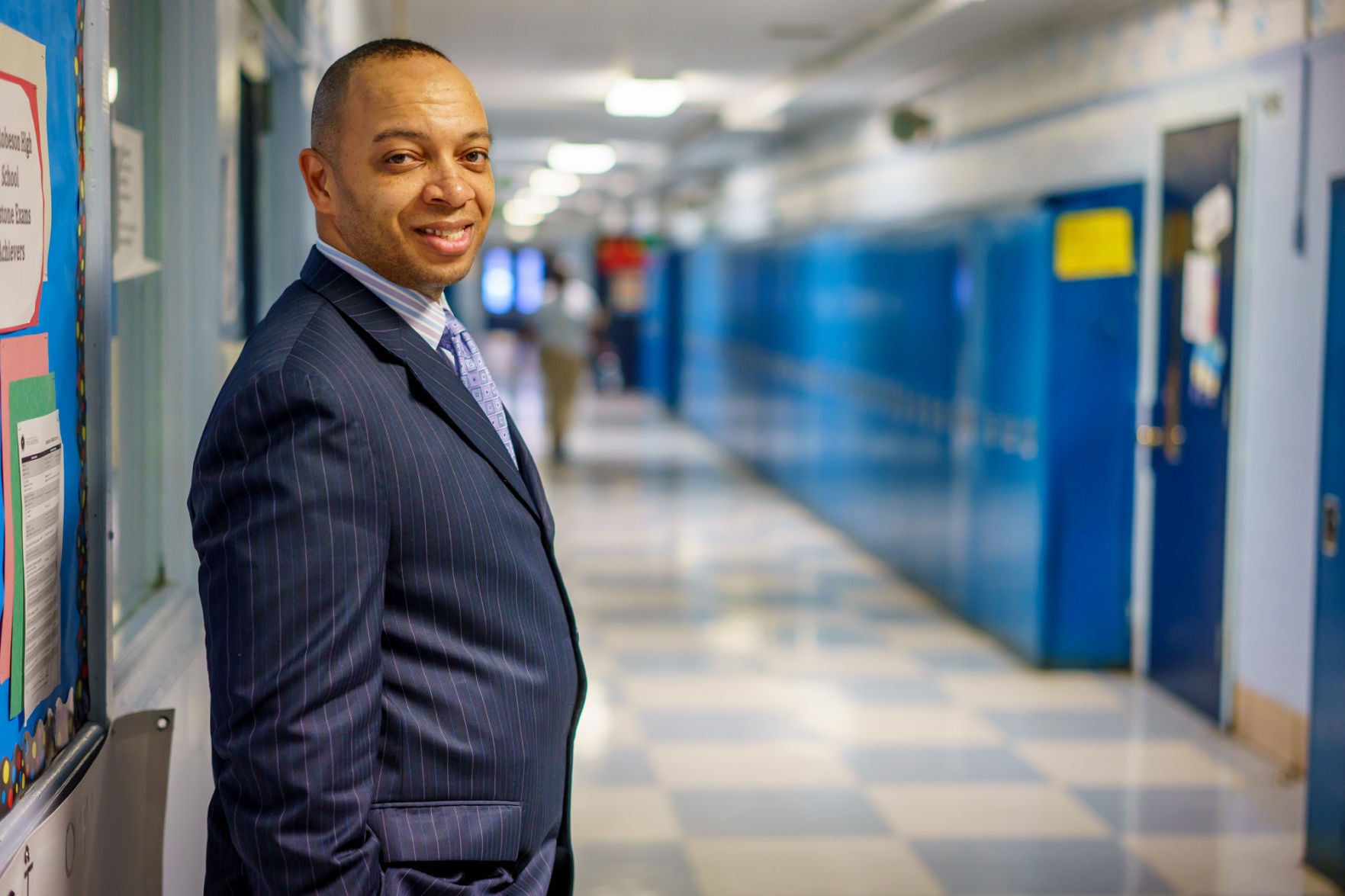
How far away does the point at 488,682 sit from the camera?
1.42m

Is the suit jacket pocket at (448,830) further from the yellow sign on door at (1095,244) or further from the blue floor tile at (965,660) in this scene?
the yellow sign on door at (1095,244)

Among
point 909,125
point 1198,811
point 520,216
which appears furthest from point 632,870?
point 520,216

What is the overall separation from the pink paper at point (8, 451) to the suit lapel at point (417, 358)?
0.29 m

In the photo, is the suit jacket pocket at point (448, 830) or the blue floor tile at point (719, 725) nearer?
the suit jacket pocket at point (448, 830)

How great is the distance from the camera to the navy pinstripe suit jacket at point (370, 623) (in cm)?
126

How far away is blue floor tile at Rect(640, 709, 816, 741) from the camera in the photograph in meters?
4.65

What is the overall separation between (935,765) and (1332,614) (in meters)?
1.39

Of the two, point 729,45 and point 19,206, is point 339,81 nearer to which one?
point 19,206

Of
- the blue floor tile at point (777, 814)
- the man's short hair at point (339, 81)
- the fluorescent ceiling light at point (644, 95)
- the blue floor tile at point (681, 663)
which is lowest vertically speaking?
the blue floor tile at point (777, 814)

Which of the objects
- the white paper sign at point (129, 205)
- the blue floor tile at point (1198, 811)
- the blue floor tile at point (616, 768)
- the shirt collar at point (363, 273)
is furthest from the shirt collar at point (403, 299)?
the blue floor tile at point (1198, 811)

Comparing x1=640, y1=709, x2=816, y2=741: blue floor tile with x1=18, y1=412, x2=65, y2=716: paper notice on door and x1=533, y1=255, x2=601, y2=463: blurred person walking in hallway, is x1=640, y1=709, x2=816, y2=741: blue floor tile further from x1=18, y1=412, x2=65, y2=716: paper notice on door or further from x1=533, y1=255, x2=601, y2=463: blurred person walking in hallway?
x1=533, y1=255, x2=601, y2=463: blurred person walking in hallway

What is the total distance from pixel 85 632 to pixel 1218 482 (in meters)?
4.16

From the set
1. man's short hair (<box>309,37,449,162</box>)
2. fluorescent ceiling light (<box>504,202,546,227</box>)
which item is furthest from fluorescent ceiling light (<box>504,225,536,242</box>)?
man's short hair (<box>309,37,449,162</box>)

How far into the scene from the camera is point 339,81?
1.48 meters
